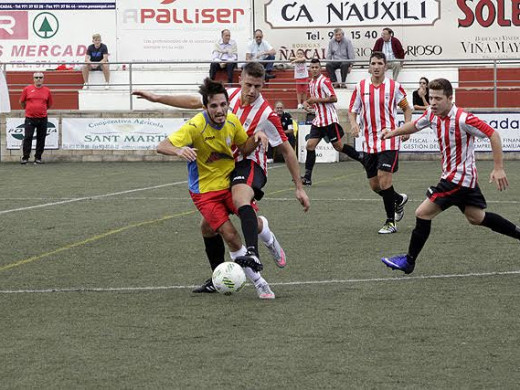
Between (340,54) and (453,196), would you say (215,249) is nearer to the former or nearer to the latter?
(453,196)

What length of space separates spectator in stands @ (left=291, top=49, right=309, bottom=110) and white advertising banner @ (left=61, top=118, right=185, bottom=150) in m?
3.09

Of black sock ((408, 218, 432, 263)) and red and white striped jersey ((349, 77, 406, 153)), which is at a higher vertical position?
red and white striped jersey ((349, 77, 406, 153))

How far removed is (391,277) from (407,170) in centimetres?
1361

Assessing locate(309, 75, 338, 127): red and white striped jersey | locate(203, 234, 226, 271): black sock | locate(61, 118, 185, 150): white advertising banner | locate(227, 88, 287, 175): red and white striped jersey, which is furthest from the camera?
locate(61, 118, 185, 150): white advertising banner

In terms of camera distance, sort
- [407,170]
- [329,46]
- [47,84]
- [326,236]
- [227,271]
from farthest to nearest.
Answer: [47,84] < [329,46] < [407,170] < [326,236] < [227,271]

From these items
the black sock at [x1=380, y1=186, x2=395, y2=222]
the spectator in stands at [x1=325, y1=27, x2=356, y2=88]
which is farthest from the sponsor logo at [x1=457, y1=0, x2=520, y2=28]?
the black sock at [x1=380, y1=186, x2=395, y2=222]

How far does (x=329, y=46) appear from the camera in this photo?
88.9 ft

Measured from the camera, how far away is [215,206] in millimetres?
8461

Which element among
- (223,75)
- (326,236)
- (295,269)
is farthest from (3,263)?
(223,75)

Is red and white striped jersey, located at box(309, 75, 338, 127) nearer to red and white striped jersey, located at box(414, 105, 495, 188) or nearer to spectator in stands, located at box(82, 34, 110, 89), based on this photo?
red and white striped jersey, located at box(414, 105, 495, 188)

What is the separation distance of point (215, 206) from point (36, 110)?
59.0ft

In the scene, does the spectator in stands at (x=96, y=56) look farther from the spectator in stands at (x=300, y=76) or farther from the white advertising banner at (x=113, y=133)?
the spectator in stands at (x=300, y=76)

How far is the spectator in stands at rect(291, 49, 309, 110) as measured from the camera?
26672 mm

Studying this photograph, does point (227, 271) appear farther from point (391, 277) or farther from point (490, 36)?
point (490, 36)
